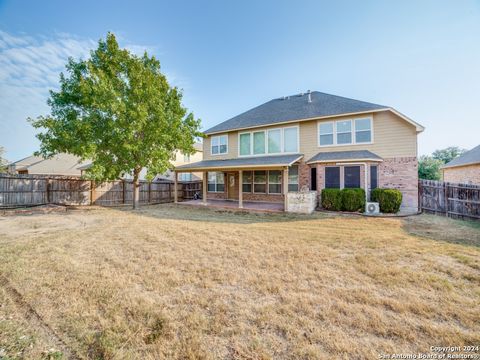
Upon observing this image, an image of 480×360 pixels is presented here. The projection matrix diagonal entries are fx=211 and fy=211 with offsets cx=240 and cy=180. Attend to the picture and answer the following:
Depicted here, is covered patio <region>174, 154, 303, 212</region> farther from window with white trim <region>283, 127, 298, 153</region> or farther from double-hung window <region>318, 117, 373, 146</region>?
double-hung window <region>318, 117, 373, 146</region>

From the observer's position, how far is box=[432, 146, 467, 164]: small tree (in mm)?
33569

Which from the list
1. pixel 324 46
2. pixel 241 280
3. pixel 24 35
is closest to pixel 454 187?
pixel 324 46

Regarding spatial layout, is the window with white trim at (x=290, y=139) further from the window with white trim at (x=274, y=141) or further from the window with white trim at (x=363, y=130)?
the window with white trim at (x=363, y=130)

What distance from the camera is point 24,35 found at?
10.3 meters

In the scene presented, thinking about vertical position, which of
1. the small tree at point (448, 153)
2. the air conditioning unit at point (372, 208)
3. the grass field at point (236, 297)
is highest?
the small tree at point (448, 153)

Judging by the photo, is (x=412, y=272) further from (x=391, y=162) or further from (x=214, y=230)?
(x=391, y=162)

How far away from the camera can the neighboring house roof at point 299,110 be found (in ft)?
40.6

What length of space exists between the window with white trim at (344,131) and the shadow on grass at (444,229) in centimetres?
529

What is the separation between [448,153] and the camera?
3425 centimetres

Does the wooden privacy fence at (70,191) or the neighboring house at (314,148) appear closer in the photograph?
the neighboring house at (314,148)

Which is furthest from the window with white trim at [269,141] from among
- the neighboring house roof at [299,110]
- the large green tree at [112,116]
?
the large green tree at [112,116]

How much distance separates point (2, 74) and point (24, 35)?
2832 mm

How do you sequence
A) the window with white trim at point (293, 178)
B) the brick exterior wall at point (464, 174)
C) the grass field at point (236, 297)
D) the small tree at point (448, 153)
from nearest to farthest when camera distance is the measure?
the grass field at point (236, 297) → the window with white trim at point (293, 178) → the brick exterior wall at point (464, 174) → the small tree at point (448, 153)

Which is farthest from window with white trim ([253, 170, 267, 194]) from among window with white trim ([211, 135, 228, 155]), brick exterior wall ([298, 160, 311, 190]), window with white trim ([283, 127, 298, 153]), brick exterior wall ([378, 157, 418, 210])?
brick exterior wall ([378, 157, 418, 210])
